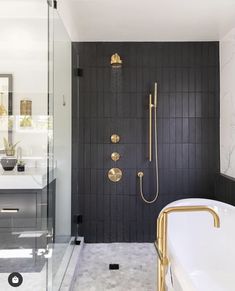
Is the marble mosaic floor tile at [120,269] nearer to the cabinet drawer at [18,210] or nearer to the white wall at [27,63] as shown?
the cabinet drawer at [18,210]

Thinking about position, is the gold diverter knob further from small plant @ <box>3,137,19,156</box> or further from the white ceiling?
the white ceiling

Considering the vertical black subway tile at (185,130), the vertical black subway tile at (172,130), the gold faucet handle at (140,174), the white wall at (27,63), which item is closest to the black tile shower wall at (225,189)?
the vertical black subway tile at (185,130)

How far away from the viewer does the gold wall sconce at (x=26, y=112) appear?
9.42ft

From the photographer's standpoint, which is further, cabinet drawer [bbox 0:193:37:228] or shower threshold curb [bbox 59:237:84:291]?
cabinet drawer [bbox 0:193:37:228]

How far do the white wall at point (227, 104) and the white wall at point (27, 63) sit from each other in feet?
6.45

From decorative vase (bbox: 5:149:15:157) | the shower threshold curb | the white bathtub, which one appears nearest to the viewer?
the white bathtub

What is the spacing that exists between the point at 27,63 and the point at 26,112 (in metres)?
0.51

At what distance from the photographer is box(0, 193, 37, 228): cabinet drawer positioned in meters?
2.40

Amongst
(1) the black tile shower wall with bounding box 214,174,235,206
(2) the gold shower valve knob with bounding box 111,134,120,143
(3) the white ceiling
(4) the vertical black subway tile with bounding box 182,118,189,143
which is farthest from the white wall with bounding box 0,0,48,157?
(1) the black tile shower wall with bounding box 214,174,235,206

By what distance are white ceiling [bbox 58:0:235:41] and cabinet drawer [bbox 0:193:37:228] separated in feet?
5.51

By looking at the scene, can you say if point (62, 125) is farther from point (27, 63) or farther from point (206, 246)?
point (206, 246)

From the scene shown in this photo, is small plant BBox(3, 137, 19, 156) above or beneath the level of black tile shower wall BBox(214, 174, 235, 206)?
above

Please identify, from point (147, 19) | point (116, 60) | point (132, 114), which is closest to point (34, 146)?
point (132, 114)

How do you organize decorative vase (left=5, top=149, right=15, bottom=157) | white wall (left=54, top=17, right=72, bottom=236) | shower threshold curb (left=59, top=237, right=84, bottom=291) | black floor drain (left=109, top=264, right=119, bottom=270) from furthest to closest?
1. decorative vase (left=5, top=149, right=15, bottom=157)
2. black floor drain (left=109, top=264, right=119, bottom=270)
3. white wall (left=54, top=17, right=72, bottom=236)
4. shower threshold curb (left=59, top=237, right=84, bottom=291)
